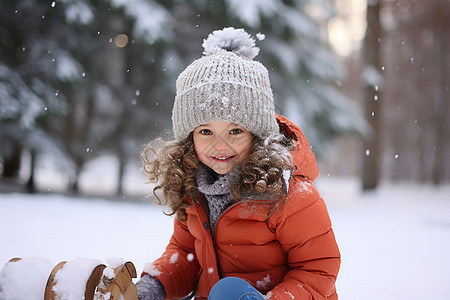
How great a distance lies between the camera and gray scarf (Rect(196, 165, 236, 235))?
4.98ft

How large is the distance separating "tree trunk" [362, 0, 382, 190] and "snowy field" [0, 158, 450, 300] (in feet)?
10.4

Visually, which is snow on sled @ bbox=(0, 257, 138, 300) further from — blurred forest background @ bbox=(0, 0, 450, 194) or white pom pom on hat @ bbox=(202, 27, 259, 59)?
blurred forest background @ bbox=(0, 0, 450, 194)

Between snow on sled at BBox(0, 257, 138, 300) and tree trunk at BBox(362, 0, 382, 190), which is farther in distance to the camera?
tree trunk at BBox(362, 0, 382, 190)

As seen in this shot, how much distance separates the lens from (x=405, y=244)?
11.8 ft

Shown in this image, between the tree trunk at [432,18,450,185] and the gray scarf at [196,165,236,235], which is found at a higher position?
the tree trunk at [432,18,450,185]

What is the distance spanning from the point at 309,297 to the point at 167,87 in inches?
216

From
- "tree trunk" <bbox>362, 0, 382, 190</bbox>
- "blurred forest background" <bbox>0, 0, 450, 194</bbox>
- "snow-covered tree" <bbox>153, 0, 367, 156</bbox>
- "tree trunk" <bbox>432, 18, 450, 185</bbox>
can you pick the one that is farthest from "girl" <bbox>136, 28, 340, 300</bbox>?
"tree trunk" <bbox>432, 18, 450, 185</bbox>

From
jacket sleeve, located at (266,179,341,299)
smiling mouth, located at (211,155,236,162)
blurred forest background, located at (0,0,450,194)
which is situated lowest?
jacket sleeve, located at (266,179,341,299)

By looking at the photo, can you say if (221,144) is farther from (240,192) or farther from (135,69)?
(135,69)

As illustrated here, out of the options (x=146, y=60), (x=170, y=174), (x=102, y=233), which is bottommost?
(x=102, y=233)

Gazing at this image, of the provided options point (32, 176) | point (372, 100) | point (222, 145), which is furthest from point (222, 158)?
point (372, 100)

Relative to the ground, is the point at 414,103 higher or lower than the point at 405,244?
higher

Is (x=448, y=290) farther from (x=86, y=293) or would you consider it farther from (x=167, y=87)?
(x=167, y=87)

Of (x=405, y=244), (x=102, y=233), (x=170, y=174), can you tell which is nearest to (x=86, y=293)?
(x=170, y=174)
